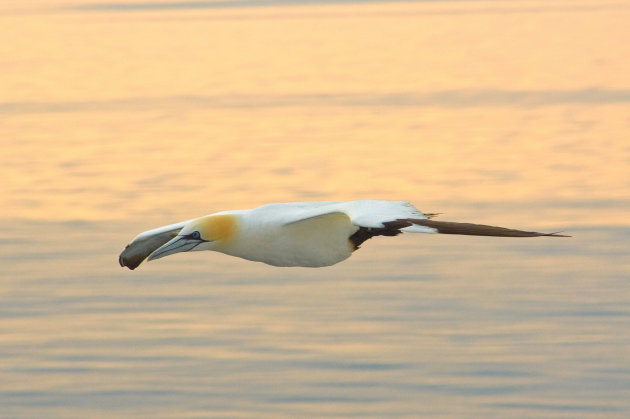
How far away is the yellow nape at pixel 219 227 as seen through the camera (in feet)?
63.4

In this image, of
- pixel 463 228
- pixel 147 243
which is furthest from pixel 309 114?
pixel 463 228

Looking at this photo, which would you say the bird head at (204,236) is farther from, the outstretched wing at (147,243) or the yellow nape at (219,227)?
the outstretched wing at (147,243)

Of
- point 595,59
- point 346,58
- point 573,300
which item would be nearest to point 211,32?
point 346,58

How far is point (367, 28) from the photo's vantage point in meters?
72.6

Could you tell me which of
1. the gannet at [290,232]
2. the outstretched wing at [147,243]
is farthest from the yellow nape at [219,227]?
the outstretched wing at [147,243]

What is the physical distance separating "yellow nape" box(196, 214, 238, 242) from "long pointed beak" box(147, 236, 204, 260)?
5.8 inches

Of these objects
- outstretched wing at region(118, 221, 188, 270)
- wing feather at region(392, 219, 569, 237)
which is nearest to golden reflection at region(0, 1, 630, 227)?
outstretched wing at region(118, 221, 188, 270)

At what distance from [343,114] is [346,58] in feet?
51.4

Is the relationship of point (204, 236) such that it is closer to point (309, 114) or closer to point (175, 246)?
point (175, 246)

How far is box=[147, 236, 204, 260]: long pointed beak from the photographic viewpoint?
19328mm

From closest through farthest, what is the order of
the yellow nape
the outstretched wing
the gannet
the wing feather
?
1. the wing feather
2. the gannet
3. the yellow nape
4. the outstretched wing

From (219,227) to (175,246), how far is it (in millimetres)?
483

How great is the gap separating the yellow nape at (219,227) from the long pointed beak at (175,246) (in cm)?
15

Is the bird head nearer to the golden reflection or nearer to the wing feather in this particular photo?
the wing feather
